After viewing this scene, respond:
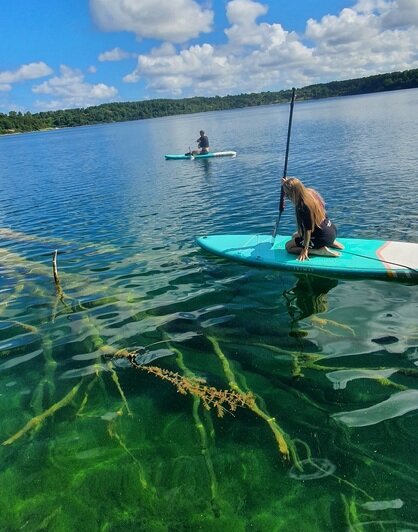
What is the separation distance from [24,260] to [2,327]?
518 cm

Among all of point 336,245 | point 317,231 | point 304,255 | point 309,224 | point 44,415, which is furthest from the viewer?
point 336,245

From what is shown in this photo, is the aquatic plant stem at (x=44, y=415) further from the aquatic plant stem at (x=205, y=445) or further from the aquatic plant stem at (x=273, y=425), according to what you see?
the aquatic plant stem at (x=273, y=425)

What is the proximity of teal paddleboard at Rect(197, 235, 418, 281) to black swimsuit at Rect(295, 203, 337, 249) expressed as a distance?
0.34 m

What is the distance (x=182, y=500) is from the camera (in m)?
4.52

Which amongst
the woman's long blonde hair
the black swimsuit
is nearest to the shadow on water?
the black swimsuit

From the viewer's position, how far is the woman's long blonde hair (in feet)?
29.8

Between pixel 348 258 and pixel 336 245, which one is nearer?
pixel 348 258

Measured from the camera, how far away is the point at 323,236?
9828 mm

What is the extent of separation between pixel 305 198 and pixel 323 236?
1.20 meters

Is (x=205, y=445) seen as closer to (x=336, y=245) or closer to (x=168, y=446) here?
(x=168, y=446)

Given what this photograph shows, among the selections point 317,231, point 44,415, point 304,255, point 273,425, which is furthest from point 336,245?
point 44,415

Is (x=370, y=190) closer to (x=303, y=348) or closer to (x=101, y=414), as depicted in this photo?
(x=303, y=348)

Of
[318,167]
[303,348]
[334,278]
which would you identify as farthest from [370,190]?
[303,348]

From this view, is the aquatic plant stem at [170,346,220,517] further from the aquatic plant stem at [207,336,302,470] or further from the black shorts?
the black shorts
